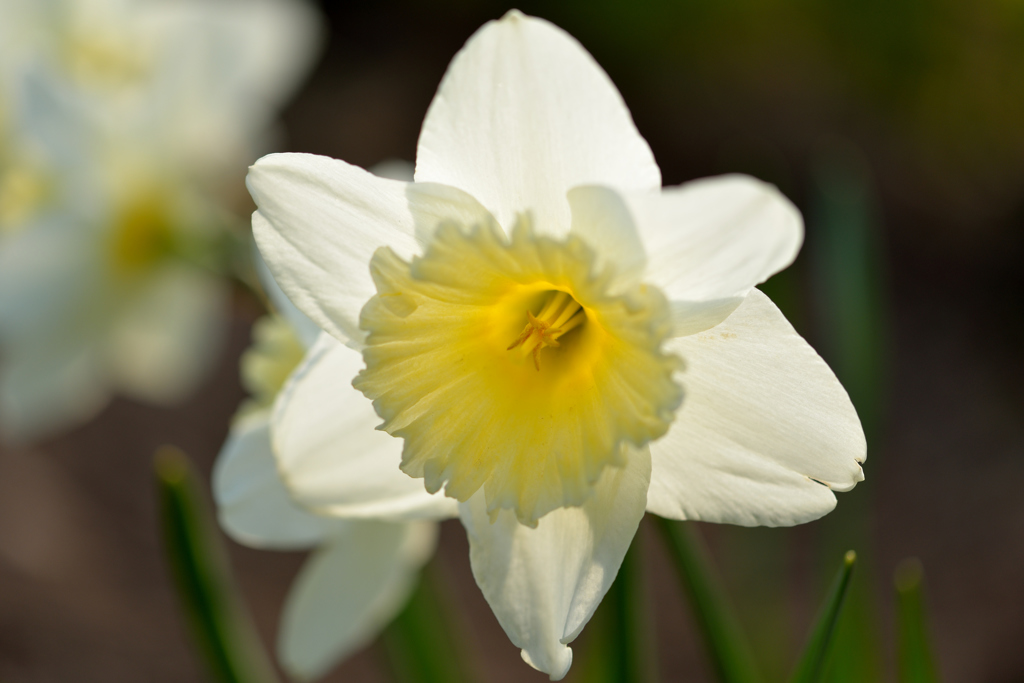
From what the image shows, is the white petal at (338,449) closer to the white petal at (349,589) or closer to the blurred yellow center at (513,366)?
the blurred yellow center at (513,366)

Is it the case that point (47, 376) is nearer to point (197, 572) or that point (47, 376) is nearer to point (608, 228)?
point (197, 572)

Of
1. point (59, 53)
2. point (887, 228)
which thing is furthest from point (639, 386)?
point (887, 228)

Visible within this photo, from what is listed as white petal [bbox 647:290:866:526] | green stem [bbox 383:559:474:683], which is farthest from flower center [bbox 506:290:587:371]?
green stem [bbox 383:559:474:683]

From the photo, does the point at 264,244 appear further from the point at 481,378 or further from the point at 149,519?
the point at 149,519

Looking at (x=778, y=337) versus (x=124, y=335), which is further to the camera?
(x=124, y=335)

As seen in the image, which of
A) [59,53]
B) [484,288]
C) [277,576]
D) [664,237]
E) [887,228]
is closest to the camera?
[664,237]

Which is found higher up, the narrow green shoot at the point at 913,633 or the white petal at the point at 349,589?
the narrow green shoot at the point at 913,633

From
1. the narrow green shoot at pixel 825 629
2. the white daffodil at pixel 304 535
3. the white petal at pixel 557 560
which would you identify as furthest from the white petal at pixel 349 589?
the narrow green shoot at pixel 825 629
